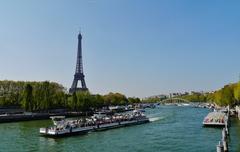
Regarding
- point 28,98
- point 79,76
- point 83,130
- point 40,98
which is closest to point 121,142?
point 83,130

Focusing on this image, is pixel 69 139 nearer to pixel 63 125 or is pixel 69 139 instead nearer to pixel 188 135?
pixel 63 125

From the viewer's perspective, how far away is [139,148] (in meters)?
34.3

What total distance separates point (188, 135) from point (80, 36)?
307 feet

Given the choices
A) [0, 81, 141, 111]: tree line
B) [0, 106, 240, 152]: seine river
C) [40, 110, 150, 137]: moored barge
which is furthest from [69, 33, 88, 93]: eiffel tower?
[0, 106, 240, 152]: seine river

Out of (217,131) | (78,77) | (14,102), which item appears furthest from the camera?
(78,77)

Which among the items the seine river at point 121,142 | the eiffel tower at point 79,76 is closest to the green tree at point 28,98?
the seine river at point 121,142

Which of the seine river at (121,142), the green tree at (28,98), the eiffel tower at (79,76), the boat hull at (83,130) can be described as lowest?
the seine river at (121,142)

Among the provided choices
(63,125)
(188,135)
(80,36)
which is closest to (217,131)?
(188,135)

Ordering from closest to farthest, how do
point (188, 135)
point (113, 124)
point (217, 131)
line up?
point (188, 135)
point (217, 131)
point (113, 124)

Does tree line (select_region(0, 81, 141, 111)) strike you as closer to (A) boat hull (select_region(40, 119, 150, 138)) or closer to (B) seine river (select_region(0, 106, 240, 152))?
(A) boat hull (select_region(40, 119, 150, 138))

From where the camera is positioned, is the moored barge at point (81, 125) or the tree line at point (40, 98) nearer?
the moored barge at point (81, 125)

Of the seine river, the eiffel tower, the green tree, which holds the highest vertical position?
the eiffel tower

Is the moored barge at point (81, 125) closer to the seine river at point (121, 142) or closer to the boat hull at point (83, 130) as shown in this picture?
the boat hull at point (83, 130)

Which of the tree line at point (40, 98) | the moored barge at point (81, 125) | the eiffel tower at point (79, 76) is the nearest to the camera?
the moored barge at point (81, 125)
